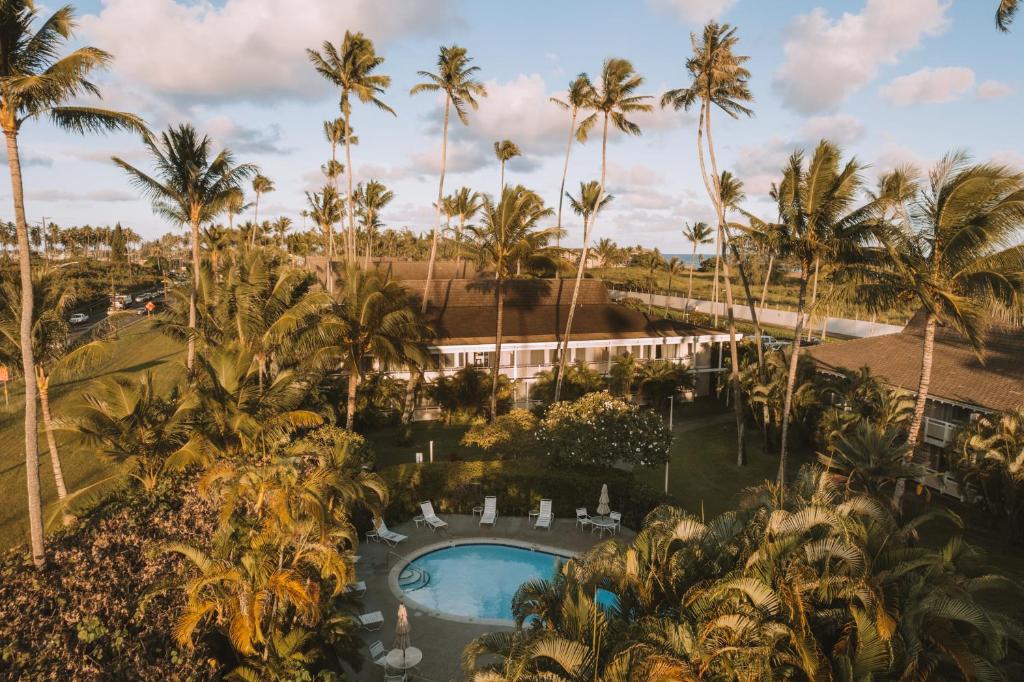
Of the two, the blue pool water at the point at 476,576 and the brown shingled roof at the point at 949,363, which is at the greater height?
the brown shingled roof at the point at 949,363

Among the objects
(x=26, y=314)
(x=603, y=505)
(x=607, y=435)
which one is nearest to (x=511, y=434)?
(x=607, y=435)

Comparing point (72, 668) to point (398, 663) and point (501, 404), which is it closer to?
point (398, 663)

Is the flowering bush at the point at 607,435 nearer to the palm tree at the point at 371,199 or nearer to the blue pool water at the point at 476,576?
the blue pool water at the point at 476,576

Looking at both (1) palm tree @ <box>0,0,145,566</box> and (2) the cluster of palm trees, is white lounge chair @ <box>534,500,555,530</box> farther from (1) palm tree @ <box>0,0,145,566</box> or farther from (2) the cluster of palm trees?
(1) palm tree @ <box>0,0,145,566</box>

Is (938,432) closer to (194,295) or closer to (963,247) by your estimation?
(963,247)

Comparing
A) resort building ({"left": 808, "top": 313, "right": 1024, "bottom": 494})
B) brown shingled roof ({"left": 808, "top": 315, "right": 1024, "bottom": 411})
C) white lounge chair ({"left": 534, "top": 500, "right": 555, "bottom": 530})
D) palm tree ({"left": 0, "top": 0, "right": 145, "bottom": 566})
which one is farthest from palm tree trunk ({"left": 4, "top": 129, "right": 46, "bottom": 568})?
brown shingled roof ({"left": 808, "top": 315, "right": 1024, "bottom": 411})

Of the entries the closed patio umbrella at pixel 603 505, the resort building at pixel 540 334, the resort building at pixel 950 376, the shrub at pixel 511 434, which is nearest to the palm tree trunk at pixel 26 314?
the shrub at pixel 511 434

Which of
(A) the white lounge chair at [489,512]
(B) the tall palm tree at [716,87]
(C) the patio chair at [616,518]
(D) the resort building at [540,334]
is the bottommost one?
(A) the white lounge chair at [489,512]
